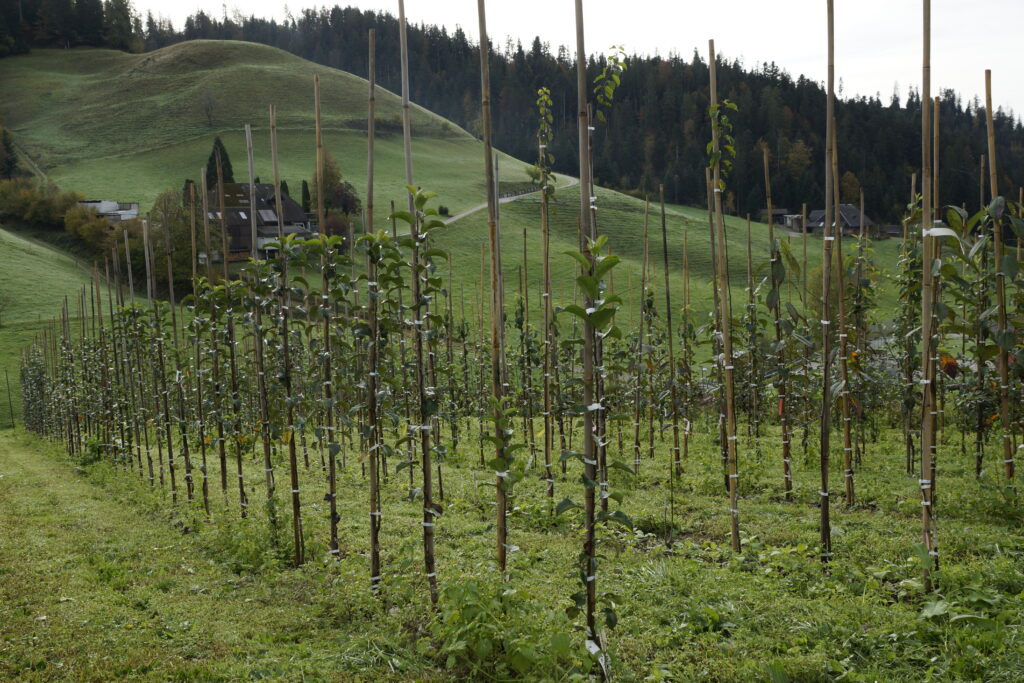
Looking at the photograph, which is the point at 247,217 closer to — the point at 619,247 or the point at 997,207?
the point at 619,247

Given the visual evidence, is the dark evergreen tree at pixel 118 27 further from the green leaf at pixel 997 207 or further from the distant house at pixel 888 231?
the green leaf at pixel 997 207

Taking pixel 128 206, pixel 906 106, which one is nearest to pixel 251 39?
pixel 128 206

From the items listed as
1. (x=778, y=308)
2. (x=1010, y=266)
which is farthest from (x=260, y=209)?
(x=1010, y=266)

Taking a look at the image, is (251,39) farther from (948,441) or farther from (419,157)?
(948,441)

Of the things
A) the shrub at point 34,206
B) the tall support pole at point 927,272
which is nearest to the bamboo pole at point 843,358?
the tall support pole at point 927,272

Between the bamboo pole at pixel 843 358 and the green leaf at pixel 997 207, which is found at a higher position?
the green leaf at pixel 997 207

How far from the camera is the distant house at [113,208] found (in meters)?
50.7

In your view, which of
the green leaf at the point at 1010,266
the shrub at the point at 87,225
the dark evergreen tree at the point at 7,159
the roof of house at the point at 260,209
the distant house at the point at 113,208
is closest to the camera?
the green leaf at the point at 1010,266

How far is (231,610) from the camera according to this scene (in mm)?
5703

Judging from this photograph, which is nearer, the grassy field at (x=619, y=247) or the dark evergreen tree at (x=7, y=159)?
the grassy field at (x=619, y=247)

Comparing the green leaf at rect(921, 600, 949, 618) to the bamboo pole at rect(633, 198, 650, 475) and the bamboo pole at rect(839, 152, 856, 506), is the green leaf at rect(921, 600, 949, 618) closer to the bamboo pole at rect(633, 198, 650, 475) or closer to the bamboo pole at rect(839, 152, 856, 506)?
the bamboo pole at rect(839, 152, 856, 506)

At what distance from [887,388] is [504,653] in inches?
483

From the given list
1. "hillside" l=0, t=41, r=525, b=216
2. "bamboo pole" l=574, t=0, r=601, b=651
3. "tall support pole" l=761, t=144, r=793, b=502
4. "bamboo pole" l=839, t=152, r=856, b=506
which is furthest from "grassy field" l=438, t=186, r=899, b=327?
"bamboo pole" l=574, t=0, r=601, b=651

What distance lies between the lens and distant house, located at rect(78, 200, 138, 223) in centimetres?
5066
